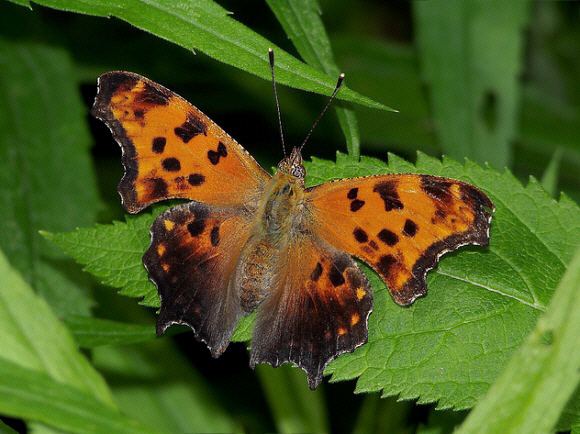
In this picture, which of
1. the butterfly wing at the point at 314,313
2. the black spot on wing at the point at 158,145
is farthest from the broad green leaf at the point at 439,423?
the black spot on wing at the point at 158,145

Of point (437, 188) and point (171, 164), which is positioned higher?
point (437, 188)

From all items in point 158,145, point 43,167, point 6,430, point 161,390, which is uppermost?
point 158,145

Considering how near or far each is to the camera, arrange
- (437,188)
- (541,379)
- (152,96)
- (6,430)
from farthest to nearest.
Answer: (152,96) → (437,188) → (6,430) → (541,379)

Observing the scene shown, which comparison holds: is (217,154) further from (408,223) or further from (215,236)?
(408,223)

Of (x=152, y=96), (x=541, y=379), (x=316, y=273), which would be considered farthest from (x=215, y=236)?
(x=541, y=379)

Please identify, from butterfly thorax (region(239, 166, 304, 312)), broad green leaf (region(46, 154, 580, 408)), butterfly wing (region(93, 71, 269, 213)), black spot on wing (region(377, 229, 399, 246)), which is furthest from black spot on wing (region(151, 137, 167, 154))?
black spot on wing (region(377, 229, 399, 246))

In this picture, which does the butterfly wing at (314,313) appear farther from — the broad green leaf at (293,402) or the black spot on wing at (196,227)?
the broad green leaf at (293,402)

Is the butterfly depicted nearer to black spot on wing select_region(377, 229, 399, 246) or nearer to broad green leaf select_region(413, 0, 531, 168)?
black spot on wing select_region(377, 229, 399, 246)

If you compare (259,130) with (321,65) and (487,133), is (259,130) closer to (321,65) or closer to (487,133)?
(487,133)
